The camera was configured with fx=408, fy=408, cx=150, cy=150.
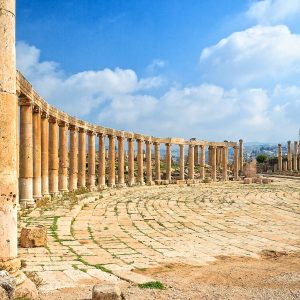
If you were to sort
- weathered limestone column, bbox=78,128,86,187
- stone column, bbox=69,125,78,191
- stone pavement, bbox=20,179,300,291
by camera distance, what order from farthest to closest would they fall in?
weathered limestone column, bbox=78,128,86,187 < stone column, bbox=69,125,78,191 < stone pavement, bbox=20,179,300,291

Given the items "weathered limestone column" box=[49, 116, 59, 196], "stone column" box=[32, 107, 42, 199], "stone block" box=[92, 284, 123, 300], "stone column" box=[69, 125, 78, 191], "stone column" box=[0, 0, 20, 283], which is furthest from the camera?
"stone column" box=[69, 125, 78, 191]

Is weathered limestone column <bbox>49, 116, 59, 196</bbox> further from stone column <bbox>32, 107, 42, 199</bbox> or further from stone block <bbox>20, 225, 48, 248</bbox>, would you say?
stone block <bbox>20, 225, 48, 248</bbox>

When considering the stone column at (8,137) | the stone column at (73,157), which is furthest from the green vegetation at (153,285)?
the stone column at (73,157)

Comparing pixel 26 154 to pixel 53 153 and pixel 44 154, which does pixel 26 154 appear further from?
pixel 53 153

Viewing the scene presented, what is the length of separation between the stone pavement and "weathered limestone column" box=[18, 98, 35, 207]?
1.46 metres

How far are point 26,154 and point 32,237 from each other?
8611 millimetres

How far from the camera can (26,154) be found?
1861 centimetres

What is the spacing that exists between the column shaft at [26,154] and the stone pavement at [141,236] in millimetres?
1455

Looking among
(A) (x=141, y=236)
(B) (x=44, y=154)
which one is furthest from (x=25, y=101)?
(A) (x=141, y=236)

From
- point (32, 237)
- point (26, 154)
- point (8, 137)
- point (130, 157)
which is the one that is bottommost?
point (32, 237)

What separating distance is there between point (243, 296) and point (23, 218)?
10584mm

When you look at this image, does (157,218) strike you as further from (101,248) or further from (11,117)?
(11,117)

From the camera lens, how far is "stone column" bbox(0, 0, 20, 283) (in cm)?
748

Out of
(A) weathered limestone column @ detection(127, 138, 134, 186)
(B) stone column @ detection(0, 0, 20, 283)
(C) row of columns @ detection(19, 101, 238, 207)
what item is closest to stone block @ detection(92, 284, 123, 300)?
(B) stone column @ detection(0, 0, 20, 283)
